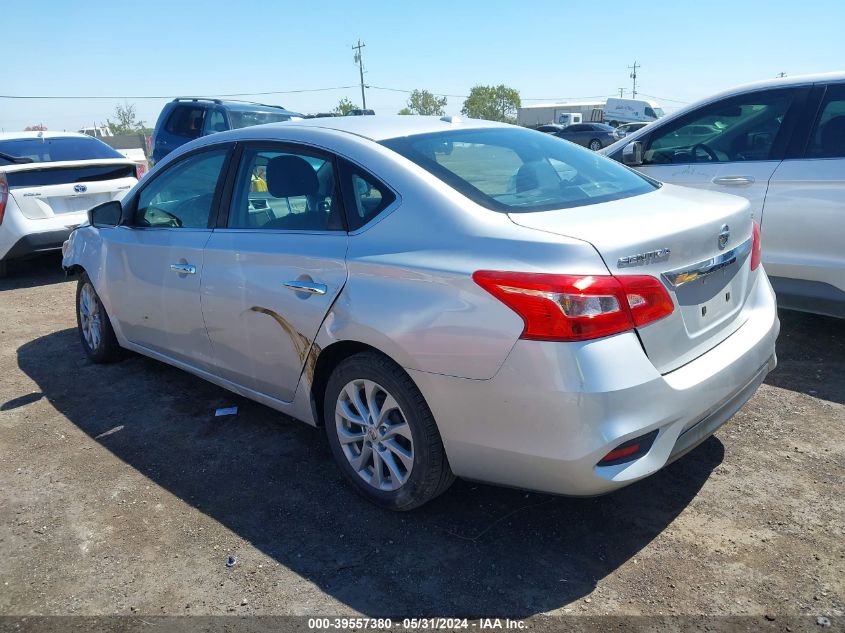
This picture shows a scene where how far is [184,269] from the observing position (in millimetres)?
3805

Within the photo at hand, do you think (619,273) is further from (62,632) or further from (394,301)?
(62,632)

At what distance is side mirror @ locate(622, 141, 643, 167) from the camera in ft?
17.6

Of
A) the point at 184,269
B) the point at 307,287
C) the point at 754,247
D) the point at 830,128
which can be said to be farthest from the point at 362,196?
the point at 830,128

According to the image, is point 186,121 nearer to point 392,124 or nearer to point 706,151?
point 706,151

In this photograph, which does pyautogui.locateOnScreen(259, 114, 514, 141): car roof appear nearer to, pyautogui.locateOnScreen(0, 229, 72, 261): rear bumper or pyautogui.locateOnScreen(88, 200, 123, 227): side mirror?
pyautogui.locateOnScreen(88, 200, 123, 227): side mirror

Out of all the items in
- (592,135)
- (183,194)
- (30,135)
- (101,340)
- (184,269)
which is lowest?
(592,135)

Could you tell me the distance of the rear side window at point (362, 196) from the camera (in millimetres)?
2953

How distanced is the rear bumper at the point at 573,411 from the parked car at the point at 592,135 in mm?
34187

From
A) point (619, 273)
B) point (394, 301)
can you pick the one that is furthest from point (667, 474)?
point (394, 301)

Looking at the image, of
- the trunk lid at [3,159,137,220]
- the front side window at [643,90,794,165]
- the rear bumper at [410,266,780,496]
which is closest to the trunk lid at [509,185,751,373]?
the rear bumper at [410,266,780,496]

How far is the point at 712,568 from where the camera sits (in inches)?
103

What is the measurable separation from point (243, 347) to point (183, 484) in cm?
72

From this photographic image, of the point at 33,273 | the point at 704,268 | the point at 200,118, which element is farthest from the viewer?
the point at 200,118

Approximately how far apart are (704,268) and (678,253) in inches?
7.8
